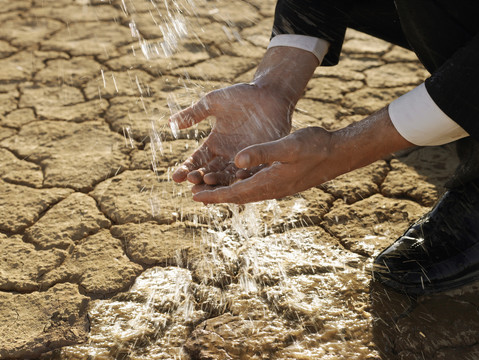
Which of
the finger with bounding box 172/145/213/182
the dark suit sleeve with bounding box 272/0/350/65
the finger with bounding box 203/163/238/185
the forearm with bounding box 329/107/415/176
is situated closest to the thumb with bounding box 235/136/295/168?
the forearm with bounding box 329/107/415/176

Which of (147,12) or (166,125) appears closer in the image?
(166,125)

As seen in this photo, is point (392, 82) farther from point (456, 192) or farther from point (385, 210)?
point (456, 192)

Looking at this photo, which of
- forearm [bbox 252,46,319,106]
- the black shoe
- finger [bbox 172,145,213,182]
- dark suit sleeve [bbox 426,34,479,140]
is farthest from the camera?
forearm [bbox 252,46,319,106]

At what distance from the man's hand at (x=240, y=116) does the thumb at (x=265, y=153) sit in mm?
305

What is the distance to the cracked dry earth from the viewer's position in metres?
1.35

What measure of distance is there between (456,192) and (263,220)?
0.62 meters

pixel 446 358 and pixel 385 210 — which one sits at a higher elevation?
pixel 385 210

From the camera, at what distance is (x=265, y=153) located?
1221 millimetres

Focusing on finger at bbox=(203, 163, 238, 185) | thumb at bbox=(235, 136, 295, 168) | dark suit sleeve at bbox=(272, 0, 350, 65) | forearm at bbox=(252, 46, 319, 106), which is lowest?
thumb at bbox=(235, 136, 295, 168)

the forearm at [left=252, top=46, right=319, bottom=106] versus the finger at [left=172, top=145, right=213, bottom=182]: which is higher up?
the forearm at [left=252, top=46, right=319, bottom=106]

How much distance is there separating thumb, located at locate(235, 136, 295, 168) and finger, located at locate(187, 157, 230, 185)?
0.81 feet

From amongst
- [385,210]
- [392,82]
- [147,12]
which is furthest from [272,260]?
[147,12]

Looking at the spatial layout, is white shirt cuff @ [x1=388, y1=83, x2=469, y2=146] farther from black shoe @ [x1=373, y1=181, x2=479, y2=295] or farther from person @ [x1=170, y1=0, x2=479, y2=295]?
black shoe @ [x1=373, y1=181, x2=479, y2=295]

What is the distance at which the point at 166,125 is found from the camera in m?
2.31
